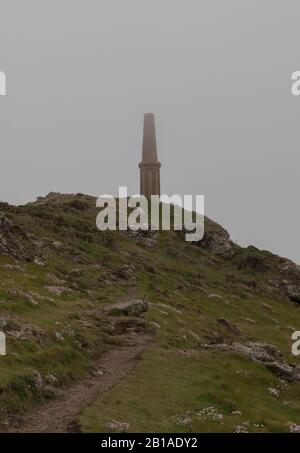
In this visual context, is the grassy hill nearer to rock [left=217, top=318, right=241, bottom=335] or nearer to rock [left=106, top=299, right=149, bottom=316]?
rock [left=217, top=318, right=241, bottom=335]

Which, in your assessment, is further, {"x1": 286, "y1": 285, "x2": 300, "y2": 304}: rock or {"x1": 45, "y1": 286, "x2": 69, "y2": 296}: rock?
{"x1": 286, "y1": 285, "x2": 300, "y2": 304}: rock

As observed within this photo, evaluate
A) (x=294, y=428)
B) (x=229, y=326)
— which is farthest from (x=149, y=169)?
(x=294, y=428)

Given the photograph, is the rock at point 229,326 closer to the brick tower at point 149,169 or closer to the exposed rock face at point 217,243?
the exposed rock face at point 217,243

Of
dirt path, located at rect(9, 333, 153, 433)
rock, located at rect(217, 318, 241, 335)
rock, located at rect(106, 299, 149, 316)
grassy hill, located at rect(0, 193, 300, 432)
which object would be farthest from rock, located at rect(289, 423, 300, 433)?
rock, located at rect(217, 318, 241, 335)

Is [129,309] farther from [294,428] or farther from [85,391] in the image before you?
[294,428]

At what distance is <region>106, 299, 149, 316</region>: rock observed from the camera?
167 feet

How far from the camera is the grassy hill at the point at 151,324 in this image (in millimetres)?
30672

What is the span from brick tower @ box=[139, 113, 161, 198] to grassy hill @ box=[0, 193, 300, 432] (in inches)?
551

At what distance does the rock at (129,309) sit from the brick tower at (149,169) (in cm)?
6655

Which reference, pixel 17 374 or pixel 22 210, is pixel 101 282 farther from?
pixel 17 374

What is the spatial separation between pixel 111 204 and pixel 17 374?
83.7 metres

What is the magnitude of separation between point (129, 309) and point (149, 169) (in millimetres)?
68839

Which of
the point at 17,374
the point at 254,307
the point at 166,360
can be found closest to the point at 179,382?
the point at 166,360

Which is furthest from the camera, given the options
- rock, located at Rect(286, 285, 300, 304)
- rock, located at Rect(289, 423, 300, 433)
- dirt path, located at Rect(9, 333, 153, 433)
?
rock, located at Rect(286, 285, 300, 304)
